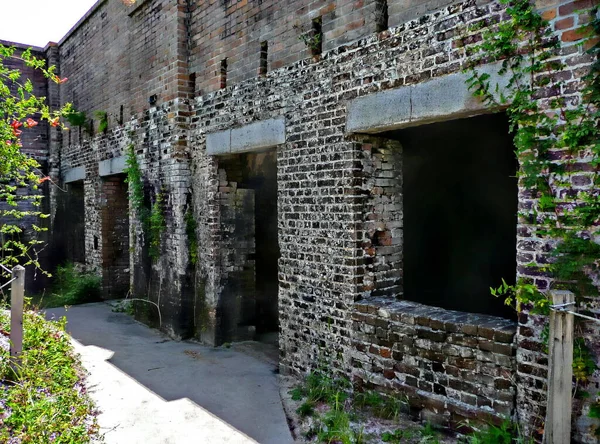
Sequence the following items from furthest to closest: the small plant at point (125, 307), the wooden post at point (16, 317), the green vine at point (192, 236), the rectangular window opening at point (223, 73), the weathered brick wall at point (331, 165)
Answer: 1. the small plant at point (125, 307)
2. the green vine at point (192, 236)
3. the rectangular window opening at point (223, 73)
4. the wooden post at point (16, 317)
5. the weathered brick wall at point (331, 165)

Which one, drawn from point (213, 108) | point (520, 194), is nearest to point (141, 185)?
point (213, 108)

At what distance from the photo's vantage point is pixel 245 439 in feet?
12.5

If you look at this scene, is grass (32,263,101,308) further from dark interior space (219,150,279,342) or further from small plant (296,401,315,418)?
small plant (296,401,315,418)

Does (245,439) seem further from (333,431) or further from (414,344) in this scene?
(414,344)

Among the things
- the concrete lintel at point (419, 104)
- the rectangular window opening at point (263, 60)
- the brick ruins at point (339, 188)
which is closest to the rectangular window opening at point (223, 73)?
the brick ruins at point (339, 188)

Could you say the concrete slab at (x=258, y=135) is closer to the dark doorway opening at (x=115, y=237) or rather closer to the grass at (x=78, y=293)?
the dark doorway opening at (x=115, y=237)

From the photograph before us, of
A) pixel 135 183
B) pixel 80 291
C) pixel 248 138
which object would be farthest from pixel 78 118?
pixel 248 138

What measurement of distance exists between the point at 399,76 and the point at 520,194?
4.65ft

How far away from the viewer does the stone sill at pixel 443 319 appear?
11.1ft

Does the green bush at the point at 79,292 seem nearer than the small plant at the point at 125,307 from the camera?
No

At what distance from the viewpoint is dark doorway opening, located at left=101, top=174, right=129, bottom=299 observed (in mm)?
9461

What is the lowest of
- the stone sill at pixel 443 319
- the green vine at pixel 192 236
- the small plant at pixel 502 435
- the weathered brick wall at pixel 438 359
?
the small plant at pixel 502 435

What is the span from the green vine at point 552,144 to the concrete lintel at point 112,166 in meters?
6.71

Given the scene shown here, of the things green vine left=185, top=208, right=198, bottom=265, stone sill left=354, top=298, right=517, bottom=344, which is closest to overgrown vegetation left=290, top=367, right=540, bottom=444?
stone sill left=354, top=298, right=517, bottom=344
